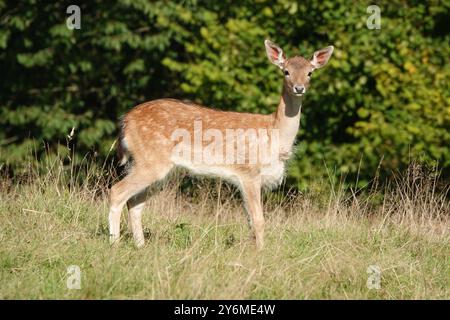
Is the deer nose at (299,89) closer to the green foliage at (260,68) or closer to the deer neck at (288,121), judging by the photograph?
the deer neck at (288,121)

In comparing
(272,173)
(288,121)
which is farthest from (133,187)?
(288,121)

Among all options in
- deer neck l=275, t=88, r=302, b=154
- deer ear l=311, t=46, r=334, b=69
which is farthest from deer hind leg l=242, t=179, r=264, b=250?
deer ear l=311, t=46, r=334, b=69

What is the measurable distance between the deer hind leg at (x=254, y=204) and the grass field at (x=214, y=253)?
12cm

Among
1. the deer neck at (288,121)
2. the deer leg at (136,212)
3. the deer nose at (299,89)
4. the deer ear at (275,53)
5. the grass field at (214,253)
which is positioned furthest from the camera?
the deer ear at (275,53)

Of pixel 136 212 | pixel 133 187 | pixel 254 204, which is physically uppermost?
pixel 133 187

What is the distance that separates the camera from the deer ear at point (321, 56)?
7.69 m

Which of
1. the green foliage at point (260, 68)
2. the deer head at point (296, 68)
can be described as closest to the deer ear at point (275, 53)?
the deer head at point (296, 68)

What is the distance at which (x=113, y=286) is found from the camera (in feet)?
16.5

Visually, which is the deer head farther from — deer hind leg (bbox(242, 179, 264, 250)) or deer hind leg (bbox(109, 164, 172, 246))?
deer hind leg (bbox(109, 164, 172, 246))

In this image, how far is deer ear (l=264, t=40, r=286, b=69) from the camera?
767 centimetres

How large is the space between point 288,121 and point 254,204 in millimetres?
872

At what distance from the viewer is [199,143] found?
7.30 metres

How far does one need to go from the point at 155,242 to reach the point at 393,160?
5475 millimetres

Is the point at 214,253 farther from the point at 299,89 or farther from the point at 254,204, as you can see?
the point at 299,89
